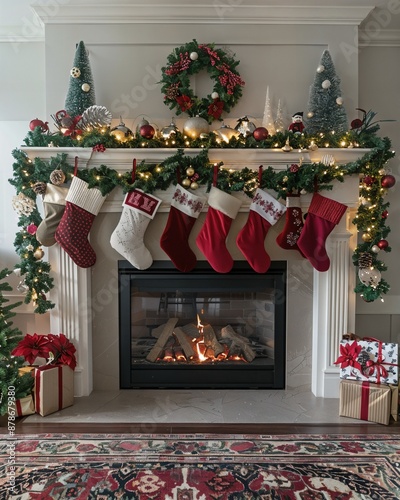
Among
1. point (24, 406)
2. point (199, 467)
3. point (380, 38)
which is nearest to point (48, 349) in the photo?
point (24, 406)

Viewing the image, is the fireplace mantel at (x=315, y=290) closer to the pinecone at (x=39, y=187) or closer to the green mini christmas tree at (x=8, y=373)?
the pinecone at (x=39, y=187)

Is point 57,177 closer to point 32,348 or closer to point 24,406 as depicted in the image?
point 32,348

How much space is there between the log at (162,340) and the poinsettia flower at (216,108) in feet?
4.57

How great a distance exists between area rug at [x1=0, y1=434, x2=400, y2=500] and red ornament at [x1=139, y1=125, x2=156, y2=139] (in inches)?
65.4

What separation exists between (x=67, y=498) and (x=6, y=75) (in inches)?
103

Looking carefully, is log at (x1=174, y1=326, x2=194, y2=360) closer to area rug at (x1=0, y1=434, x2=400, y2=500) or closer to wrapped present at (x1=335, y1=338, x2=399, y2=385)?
area rug at (x1=0, y1=434, x2=400, y2=500)

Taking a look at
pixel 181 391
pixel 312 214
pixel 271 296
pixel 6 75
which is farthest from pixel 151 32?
pixel 181 391

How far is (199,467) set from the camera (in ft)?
6.01

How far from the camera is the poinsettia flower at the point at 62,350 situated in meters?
2.43

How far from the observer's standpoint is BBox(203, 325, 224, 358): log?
9.23ft

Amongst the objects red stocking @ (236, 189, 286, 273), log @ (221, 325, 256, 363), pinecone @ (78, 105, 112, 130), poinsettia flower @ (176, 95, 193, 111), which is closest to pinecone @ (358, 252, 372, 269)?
red stocking @ (236, 189, 286, 273)

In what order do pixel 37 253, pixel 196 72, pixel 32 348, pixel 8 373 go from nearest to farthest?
pixel 8 373 → pixel 32 348 → pixel 37 253 → pixel 196 72

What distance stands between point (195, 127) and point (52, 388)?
174 cm

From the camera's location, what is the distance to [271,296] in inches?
109
